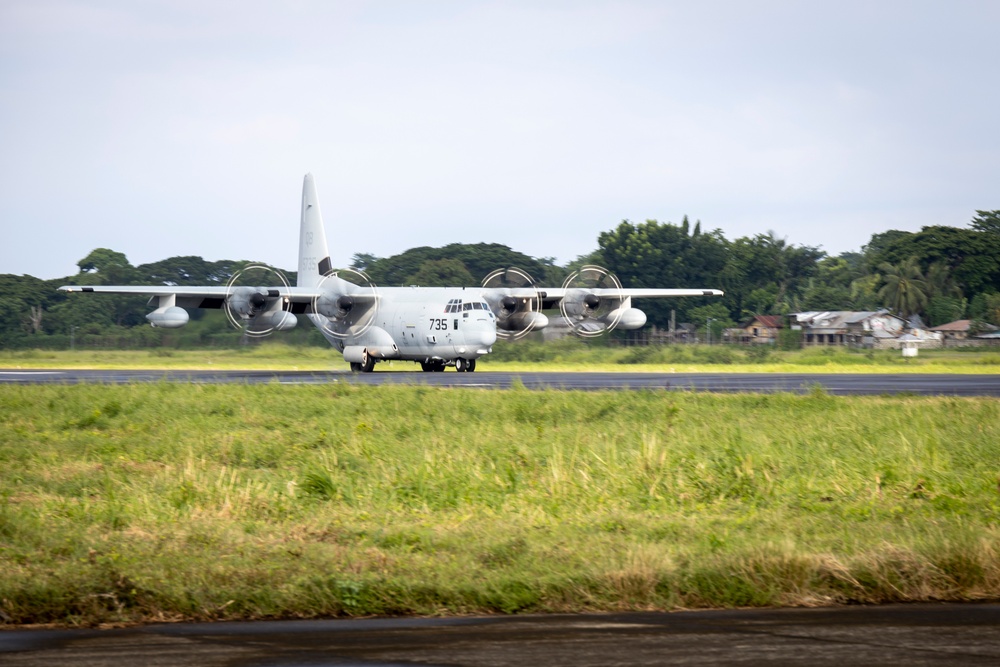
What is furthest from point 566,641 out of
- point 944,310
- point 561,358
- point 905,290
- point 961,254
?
point 961,254

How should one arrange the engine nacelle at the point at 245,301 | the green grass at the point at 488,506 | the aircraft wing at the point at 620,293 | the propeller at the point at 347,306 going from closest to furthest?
the green grass at the point at 488,506
the engine nacelle at the point at 245,301
the propeller at the point at 347,306
the aircraft wing at the point at 620,293

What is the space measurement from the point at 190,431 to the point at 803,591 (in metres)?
12.7

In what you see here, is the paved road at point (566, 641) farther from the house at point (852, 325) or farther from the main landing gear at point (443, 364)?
the house at point (852, 325)

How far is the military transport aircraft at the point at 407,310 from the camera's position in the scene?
136ft

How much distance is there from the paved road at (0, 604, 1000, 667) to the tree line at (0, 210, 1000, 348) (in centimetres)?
5961

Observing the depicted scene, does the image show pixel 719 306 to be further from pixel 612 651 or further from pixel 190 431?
pixel 612 651

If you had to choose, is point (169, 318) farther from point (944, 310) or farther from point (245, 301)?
point (944, 310)

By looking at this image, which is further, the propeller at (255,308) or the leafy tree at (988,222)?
the leafy tree at (988,222)

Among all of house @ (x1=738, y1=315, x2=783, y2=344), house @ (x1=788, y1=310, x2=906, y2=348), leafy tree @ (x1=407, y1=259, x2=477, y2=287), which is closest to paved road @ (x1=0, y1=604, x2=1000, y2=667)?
leafy tree @ (x1=407, y1=259, x2=477, y2=287)

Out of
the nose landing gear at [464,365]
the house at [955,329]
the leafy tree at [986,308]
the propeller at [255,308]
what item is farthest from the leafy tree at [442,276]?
the leafy tree at [986,308]

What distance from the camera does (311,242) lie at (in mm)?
51250

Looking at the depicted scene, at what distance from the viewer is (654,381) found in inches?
1374

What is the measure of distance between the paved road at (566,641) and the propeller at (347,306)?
37.8 meters

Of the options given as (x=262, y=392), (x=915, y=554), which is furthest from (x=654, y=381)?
(x=915, y=554)
